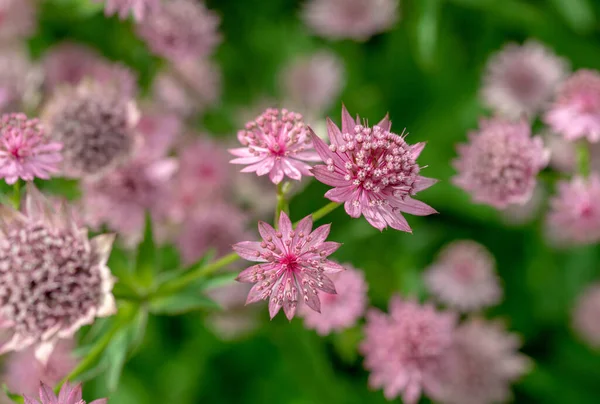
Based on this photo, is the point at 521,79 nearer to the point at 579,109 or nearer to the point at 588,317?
the point at 579,109

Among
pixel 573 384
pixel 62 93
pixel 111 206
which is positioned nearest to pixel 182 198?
pixel 111 206

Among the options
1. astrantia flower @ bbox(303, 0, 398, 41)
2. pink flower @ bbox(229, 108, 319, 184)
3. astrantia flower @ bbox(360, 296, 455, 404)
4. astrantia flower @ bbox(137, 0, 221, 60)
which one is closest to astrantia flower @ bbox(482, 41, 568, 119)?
astrantia flower @ bbox(303, 0, 398, 41)

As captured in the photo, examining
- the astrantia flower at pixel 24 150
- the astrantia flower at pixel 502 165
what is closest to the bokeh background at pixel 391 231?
the astrantia flower at pixel 502 165

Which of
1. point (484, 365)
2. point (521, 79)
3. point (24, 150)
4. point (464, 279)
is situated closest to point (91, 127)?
point (24, 150)

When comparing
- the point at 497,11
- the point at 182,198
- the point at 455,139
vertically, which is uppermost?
the point at 497,11

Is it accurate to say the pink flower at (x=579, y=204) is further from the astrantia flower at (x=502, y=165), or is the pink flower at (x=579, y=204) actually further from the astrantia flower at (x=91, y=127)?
the astrantia flower at (x=91, y=127)

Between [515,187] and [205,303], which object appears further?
[515,187]

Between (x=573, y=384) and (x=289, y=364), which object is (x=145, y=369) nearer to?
(x=289, y=364)
